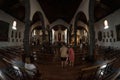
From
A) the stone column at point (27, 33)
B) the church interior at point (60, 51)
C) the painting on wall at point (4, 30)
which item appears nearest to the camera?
the church interior at point (60, 51)

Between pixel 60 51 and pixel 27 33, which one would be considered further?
pixel 27 33

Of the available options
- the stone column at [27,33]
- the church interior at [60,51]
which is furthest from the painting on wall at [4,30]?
the stone column at [27,33]

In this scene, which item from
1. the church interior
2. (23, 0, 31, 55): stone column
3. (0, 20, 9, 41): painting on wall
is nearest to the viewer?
the church interior

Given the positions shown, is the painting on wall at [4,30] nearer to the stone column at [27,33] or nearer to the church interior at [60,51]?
the church interior at [60,51]

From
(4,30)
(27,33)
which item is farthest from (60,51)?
(4,30)

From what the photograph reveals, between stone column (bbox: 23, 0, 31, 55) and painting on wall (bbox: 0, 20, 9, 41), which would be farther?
painting on wall (bbox: 0, 20, 9, 41)

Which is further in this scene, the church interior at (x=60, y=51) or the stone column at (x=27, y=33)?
the stone column at (x=27, y=33)

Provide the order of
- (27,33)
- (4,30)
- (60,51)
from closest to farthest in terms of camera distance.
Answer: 1. (60,51)
2. (27,33)
3. (4,30)

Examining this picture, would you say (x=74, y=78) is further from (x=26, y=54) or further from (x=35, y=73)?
(x=26, y=54)

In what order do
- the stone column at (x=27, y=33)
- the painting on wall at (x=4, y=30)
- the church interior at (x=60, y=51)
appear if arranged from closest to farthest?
the church interior at (x=60, y=51) → the stone column at (x=27, y=33) → the painting on wall at (x=4, y=30)

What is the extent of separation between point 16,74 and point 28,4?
7.45 m

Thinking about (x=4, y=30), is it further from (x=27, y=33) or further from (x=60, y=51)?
(x=60, y=51)

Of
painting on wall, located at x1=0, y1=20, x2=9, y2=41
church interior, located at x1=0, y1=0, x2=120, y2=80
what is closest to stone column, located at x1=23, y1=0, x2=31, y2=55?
church interior, located at x1=0, y1=0, x2=120, y2=80

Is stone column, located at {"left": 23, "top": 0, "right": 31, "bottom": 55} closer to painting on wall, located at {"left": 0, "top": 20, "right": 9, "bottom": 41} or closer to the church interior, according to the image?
the church interior
